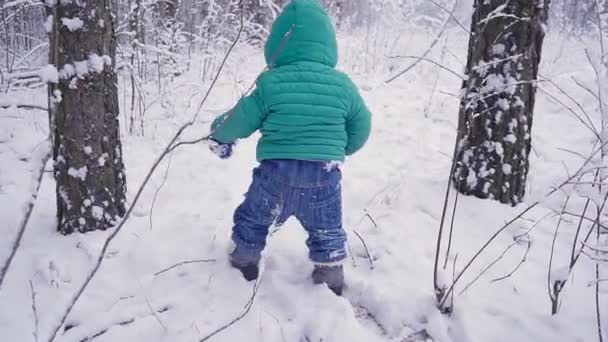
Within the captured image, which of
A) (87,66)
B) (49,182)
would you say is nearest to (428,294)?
(87,66)

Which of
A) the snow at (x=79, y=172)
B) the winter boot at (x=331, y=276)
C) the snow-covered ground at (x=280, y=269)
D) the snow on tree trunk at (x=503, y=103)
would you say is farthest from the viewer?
the snow on tree trunk at (x=503, y=103)

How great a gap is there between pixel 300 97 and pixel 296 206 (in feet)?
1.56

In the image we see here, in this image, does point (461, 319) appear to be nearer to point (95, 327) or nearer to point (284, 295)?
point (284, 295)

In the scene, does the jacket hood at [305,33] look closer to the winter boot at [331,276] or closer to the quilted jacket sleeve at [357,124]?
the quilted jacket sleeve at [357,124]

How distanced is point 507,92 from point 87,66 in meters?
2.26

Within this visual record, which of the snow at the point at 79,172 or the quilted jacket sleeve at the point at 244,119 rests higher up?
the quilted jacket sleeve at the point at 244,119

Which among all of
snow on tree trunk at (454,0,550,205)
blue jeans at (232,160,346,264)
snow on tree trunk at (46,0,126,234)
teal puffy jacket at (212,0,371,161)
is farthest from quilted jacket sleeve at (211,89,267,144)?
snow on tree trunk at (454,0,550,205)

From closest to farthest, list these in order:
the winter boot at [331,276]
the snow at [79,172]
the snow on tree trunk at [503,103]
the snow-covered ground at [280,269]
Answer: the snow-covered ground at [280,269] < the winter boot at [331,276] < the snow at [79,172] < the snow on tree trunk at [503,103]

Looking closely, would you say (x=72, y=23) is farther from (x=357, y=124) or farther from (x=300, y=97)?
(x=357, y=124)

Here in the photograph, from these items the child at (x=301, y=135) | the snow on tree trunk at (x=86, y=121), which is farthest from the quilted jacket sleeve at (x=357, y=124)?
the snow on tree trunk at (x=86, y=121)

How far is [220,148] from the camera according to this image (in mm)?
1759

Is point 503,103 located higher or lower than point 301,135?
higher

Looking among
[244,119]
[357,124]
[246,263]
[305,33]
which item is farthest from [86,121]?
[357,124]

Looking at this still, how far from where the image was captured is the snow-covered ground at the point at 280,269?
1.51 m
